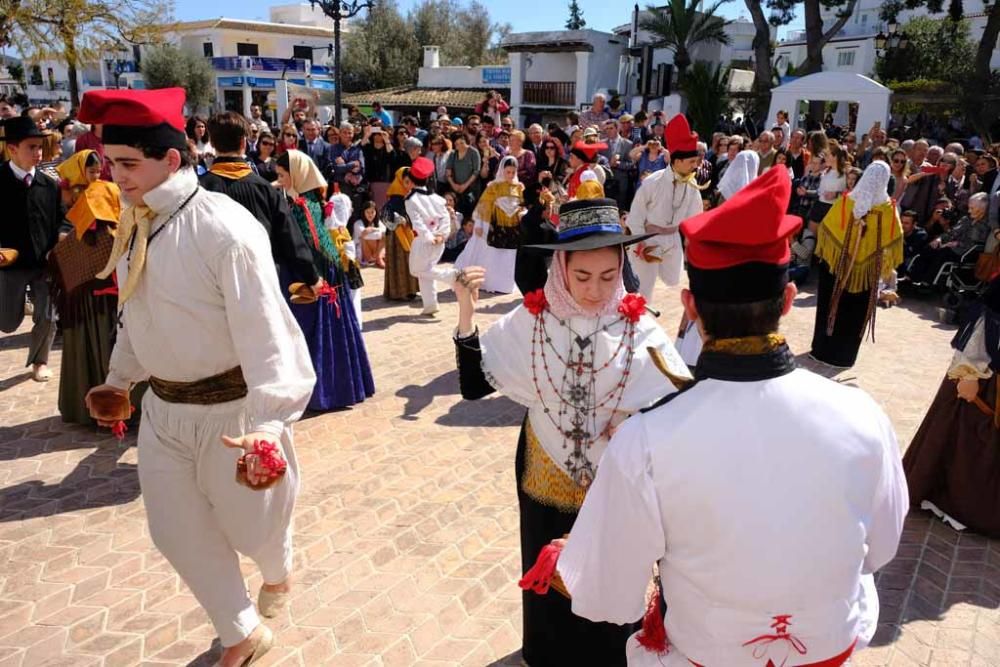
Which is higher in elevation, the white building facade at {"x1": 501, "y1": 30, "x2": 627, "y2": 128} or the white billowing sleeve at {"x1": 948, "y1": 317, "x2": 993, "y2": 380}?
the white building facade at {"x1": 501, "y1": 30, "x2": 627, "y2": 128}

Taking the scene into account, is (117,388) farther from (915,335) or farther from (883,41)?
(883,41)

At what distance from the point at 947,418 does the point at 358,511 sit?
11.6 feet

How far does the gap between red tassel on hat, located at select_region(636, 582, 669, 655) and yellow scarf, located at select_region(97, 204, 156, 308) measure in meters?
2.04

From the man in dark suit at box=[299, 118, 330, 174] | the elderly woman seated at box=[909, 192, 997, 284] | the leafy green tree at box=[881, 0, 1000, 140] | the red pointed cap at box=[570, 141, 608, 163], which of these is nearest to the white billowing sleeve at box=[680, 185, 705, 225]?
the red pointed cap at box=[570, 141, 608, 163]

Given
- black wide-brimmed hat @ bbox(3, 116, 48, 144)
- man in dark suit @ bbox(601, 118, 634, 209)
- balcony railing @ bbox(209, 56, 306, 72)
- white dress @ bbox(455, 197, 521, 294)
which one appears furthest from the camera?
balcony railing @ bbox(209, 56, 306, 72)

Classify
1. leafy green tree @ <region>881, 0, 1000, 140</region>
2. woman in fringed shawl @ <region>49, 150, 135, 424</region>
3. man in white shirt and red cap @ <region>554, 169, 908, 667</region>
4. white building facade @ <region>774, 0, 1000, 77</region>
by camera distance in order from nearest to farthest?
man in white shirt and red cap @ <region>554, 169, 908, 667</region> < woman in fringed shawl @ <region>49, 150, 135, 424</region> < leafy green tree @ <region>881, 0, 1000, 140</region> < white building facade @ <region>774, 0, 1000, 77</region>

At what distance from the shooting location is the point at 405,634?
3.41m

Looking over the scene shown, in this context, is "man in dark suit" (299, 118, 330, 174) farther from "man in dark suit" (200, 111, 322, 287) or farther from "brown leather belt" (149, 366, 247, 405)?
"brown leather belt" (149, 366, 247, 405)

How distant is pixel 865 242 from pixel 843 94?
12.2m

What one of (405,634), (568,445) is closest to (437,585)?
(405,634)

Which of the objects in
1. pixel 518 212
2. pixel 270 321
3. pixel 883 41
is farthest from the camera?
pixel 883 41

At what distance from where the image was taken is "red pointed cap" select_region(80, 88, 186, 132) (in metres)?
2.52

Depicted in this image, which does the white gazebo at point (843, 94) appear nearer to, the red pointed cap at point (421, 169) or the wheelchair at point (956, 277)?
the wheelchair at point (956, 277)

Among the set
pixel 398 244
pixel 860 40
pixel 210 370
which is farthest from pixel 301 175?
pixel 860 40
